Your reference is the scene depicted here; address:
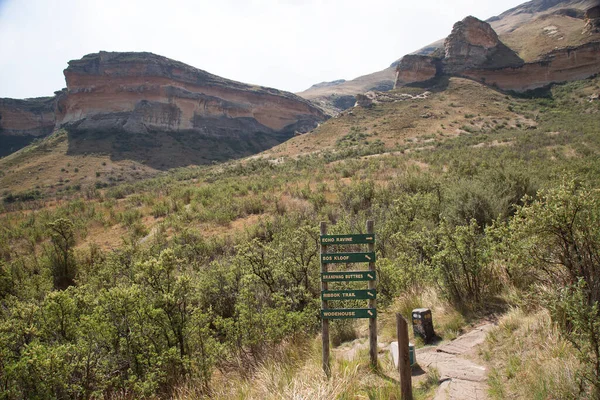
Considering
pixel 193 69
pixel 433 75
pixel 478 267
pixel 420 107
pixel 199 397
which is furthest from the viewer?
pixel 193 69

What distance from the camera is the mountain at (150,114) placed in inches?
2089

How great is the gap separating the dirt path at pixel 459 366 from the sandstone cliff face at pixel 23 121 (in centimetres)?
8142

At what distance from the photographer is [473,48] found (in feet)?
195

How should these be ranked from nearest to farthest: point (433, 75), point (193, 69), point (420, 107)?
1. point (420, 107)
2. point (433, 75)
3. point (193, 69)

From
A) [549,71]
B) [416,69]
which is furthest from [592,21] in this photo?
[416,69]

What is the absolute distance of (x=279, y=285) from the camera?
6664mm

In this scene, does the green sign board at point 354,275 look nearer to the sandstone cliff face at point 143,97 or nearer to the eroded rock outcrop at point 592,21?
the sandstone cliff face at point 143,97

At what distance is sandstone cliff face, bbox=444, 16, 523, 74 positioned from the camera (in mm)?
58688

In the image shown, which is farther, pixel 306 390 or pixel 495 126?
pixel 495 126

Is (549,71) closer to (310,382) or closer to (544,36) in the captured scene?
(544,36)

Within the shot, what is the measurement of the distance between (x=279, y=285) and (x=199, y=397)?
2908 mm

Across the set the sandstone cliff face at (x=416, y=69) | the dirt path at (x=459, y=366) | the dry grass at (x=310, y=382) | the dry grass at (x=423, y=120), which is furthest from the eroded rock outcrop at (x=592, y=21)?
the dry grass at (x=310, y=382)

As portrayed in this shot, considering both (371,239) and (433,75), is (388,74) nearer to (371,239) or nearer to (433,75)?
(433,75)

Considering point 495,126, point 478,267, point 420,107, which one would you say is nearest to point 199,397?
point 478,267
